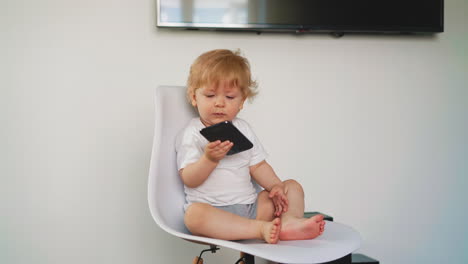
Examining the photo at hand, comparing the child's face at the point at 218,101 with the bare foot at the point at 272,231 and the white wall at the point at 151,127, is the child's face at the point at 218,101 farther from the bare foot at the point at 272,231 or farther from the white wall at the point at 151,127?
the white wall at the point at 151,127

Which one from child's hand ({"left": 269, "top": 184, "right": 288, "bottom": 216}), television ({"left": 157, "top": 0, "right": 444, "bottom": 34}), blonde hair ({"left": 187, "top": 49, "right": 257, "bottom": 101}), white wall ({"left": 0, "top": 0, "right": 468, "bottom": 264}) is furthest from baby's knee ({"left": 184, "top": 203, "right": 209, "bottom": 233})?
television ({"left": 157, "top": 0, "right": 444, "bottom": 34})

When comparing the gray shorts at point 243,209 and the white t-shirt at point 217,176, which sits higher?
the white t-shirt at point 217,176

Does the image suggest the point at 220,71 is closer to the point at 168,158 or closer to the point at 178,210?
the point at 168,158

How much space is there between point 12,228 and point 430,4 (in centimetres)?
180

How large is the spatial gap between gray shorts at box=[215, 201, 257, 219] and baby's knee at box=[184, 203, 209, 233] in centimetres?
16

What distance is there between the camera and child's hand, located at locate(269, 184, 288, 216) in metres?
1.37

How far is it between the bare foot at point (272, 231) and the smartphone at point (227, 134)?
0.21 m

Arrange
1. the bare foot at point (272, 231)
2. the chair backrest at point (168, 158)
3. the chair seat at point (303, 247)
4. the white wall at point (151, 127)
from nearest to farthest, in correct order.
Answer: the chair seat at point (303, 247)
the bare foot at point (272, 231)
the chair backrest at point (168, 158)
the white wall at point (151, 127)

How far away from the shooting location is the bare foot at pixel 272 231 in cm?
117

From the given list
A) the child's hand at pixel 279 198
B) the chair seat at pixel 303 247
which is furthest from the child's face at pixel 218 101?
the chair seat at pixel 303 247

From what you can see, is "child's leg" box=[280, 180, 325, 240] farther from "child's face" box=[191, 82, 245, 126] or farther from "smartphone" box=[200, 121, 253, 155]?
"child's face" box=[191, 82, 245, 126]

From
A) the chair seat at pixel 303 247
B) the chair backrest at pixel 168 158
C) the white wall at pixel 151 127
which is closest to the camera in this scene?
the chair seat at pixel 303 247

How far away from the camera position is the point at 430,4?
2.05 metres

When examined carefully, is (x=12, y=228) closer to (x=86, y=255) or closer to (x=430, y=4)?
(x=86, y=255)
